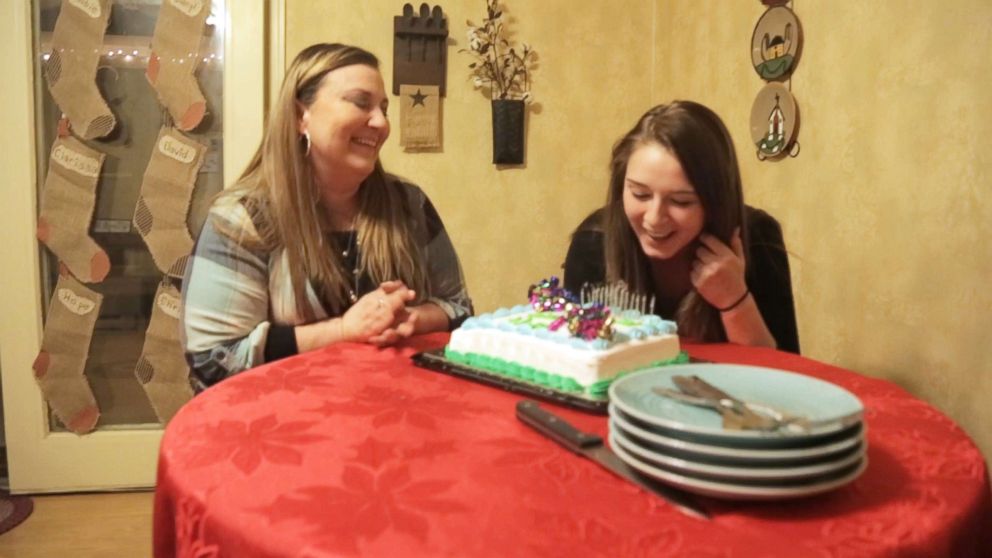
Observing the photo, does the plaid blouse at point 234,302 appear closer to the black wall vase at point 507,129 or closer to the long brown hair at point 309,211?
the long brown hair at point 309,211

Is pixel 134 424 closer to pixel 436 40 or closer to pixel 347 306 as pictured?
pixel 347 306

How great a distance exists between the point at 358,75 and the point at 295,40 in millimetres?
1196

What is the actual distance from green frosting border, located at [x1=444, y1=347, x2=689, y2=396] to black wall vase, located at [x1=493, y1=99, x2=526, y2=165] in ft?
5.93

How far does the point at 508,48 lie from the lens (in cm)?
293

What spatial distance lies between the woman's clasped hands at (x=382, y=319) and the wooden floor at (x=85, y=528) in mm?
1321

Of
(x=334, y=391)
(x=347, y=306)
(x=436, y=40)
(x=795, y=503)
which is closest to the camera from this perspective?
(x=795, y=503)

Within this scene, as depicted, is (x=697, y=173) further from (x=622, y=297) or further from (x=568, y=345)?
(x=568, y=345)

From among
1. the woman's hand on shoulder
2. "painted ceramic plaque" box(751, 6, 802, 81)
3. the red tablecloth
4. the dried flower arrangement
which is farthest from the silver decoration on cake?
the dried flower arrangement

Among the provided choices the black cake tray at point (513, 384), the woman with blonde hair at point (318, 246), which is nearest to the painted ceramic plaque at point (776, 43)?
the woman with blonde hair at point (318, 246)

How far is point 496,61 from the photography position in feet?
9.51

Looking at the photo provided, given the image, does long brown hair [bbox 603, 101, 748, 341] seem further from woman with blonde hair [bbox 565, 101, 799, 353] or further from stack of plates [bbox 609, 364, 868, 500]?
stack of plates [bbox 609, 364, 868, 500]

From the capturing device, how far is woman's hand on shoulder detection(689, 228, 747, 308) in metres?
1.45

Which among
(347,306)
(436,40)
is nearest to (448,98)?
(436,40)

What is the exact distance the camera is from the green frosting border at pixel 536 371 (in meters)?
1.01
